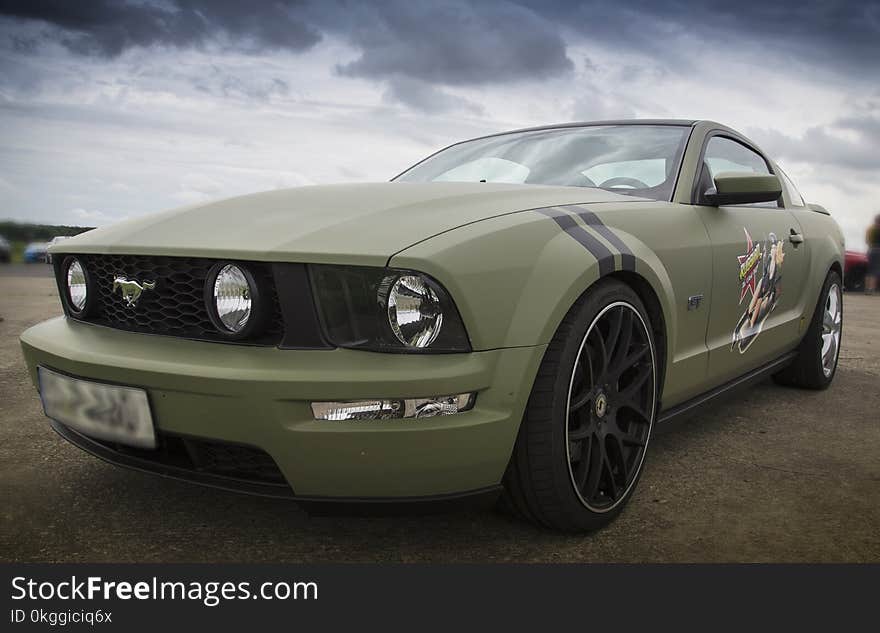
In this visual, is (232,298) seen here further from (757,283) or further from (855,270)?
(855,270)

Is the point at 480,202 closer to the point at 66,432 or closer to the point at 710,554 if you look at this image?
the point at 710,554

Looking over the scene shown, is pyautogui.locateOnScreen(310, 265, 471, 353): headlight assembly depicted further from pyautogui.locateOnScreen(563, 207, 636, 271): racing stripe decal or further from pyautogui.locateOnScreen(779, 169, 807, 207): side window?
pyautogui.locateOnScreen(779, 169, 807, 207): side window

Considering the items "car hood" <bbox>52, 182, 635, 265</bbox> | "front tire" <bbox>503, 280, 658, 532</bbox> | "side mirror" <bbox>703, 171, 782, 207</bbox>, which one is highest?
"car hood" <bbox>52, 182, 635, 265</bbox>

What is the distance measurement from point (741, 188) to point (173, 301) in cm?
188

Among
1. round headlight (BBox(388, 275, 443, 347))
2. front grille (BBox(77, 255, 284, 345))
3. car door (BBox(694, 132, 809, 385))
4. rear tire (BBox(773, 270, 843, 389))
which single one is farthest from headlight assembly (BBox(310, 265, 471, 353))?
rear tire (BBox(773, 270, 843, 389))

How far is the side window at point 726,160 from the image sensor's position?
9.20 feet

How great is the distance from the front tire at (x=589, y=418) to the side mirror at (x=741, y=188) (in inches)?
27.3

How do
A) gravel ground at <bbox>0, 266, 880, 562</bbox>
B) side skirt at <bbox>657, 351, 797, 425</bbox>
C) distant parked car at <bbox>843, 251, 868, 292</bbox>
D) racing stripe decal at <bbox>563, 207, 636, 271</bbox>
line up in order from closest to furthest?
gravel ground at <bbox>0, 266, 880, 562</bbox>
racing stripe decal at <bbox>563, 207, 636, 271</bbox>
side skirt at <bbox>657, 351, 797, 425</bbox>
distant parked car at <bbox>843, 251, 868, 292</bbox>

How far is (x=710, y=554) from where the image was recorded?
194 cm

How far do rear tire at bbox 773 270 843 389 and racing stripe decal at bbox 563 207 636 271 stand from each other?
90.1 inches

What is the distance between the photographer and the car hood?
1.64 metres

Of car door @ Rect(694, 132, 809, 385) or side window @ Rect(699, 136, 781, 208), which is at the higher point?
side window @ Rect(699, 136, 781, 208)

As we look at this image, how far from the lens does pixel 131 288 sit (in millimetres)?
1875

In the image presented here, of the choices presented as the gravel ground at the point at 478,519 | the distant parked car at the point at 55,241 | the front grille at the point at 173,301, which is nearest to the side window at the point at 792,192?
the gravel ground at the point at 478,519
